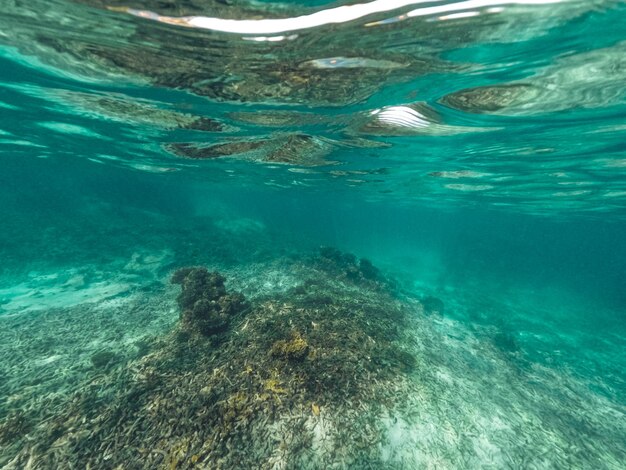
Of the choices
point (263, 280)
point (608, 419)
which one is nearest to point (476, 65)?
point (608, 419)

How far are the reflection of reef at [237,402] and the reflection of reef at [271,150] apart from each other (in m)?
10.7

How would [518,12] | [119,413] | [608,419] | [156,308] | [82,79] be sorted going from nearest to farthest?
[518,12]
[119,413]
[82,79]
[608,419]
[156,308]

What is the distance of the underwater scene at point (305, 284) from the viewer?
6426mm

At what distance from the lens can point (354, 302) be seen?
50.7 feet

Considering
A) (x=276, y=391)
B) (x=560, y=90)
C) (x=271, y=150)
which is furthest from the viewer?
(x=271, y=150)

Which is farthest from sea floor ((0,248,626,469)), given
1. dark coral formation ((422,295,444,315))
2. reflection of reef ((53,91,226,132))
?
reflection of reef ((53,91,226,132))

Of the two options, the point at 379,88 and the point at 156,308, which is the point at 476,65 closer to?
the point at 379,88

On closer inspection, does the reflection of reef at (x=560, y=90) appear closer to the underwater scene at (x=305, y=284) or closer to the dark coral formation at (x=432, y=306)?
the underwater scene at (x=305, y=284)

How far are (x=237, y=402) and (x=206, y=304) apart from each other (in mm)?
5063

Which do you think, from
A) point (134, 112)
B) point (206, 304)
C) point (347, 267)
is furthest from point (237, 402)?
point (347, 267)

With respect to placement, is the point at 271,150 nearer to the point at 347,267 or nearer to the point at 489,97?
the point at 347,267

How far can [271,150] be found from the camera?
64.3ft

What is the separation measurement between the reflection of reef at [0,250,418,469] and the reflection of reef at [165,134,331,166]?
1065 centimetres

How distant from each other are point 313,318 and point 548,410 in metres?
9.76
